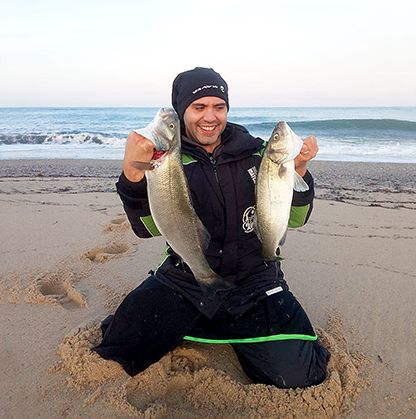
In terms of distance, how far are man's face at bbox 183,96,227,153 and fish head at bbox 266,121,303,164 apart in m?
0.59

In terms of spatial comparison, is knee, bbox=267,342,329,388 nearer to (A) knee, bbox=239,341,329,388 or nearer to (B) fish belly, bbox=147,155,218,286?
(A) knee, bbox=239,341,329,388

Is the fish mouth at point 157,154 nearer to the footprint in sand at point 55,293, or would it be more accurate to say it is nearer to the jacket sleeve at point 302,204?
the jacket sleeve at point 302,204

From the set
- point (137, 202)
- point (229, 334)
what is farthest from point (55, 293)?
point (229, 334)

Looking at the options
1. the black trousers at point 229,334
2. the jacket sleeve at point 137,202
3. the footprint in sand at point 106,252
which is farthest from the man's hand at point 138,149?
the footprint in sand at point 106,252

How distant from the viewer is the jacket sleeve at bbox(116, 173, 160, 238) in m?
2.72

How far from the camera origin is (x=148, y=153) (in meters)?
2.43

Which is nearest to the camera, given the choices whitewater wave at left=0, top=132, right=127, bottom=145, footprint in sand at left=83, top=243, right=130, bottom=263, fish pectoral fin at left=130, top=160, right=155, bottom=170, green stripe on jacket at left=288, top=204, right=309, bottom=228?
fish pectoral fin at left=130, top=160, right=155, bottom=170

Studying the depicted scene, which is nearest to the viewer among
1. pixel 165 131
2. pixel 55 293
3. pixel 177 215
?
pixel 165 131

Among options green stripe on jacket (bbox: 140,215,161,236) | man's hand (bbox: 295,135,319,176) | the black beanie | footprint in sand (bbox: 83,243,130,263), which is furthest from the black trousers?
footprint in sand (bbox: 83,243,130,263)

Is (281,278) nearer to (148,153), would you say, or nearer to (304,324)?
(304,324)

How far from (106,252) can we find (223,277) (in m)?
2.23

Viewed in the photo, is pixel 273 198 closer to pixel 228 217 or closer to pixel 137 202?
pixel 228 217

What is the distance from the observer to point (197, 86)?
10.0 feet

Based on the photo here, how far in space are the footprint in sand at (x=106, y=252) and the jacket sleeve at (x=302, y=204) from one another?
2154 millimetres
